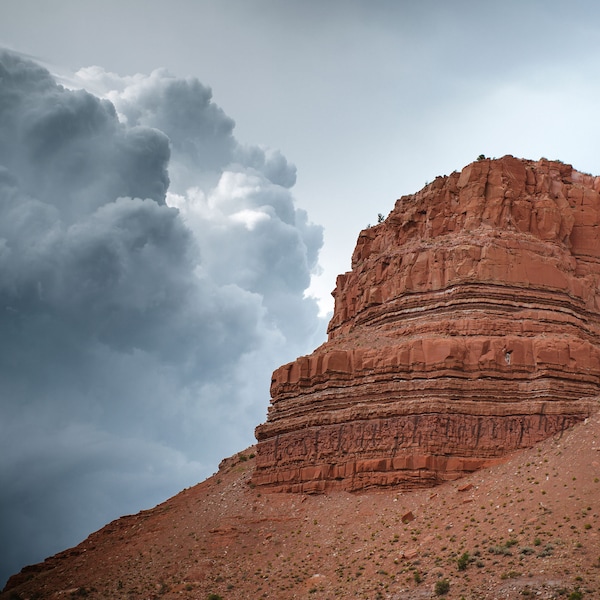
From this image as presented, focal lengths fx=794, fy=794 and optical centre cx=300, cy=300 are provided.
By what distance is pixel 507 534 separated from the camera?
1416 inches

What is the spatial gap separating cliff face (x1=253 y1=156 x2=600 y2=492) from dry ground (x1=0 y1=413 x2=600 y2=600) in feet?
6.15

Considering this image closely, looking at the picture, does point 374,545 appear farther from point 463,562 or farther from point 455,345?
point 455,345

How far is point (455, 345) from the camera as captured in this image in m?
46.8

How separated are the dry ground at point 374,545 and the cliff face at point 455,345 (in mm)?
1876

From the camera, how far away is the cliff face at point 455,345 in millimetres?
44875

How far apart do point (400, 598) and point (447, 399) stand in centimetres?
1434

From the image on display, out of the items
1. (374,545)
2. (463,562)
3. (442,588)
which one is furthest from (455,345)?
(442,588)

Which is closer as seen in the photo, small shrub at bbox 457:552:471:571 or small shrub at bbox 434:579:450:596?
small shrub at bbox 434:579:450:596

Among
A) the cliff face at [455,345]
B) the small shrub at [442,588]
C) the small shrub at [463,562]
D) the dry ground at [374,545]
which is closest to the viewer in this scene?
the small shrub at [442,588]

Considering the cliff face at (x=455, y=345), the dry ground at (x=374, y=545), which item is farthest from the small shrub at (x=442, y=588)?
the cliff face at (x=455, y=345)

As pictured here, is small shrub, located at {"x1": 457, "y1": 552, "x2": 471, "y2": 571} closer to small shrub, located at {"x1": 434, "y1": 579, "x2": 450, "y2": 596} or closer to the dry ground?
the dry ground

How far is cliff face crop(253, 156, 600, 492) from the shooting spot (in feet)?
147

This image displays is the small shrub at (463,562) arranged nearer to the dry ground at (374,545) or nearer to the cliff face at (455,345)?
the dry ground at (374,545)

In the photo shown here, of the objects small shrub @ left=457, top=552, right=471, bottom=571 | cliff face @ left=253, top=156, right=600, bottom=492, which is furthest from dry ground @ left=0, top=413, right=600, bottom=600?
cliff face @ left=253, top=156, right=600, bottom=492
